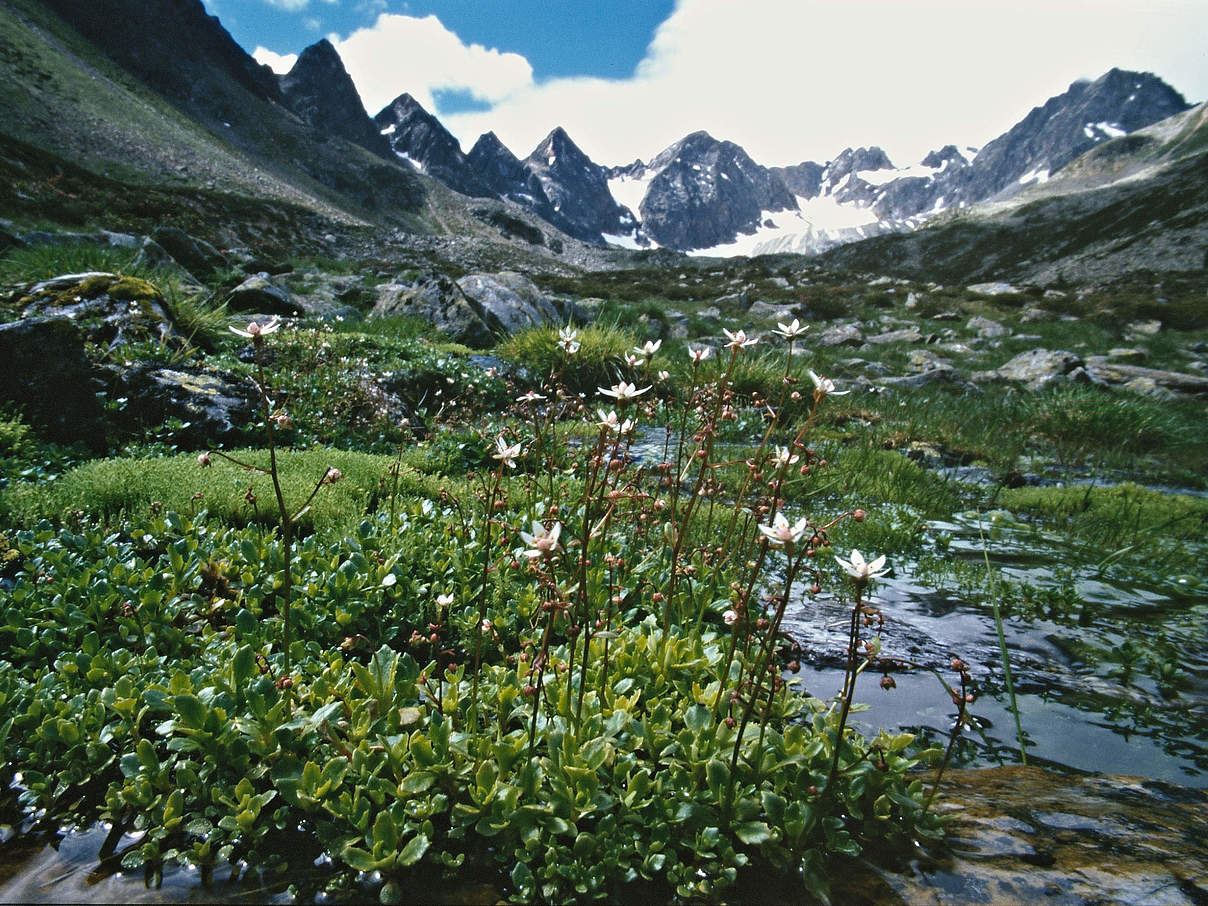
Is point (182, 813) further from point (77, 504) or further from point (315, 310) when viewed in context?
point (315, 310)

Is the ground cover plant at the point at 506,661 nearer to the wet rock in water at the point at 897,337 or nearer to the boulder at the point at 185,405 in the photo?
the boulder at the point at 185,405

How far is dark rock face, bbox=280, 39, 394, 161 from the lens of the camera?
6870 inches

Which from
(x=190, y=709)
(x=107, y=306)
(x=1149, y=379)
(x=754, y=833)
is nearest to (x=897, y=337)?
(x=1149, y=379)

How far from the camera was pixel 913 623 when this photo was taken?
150 inches

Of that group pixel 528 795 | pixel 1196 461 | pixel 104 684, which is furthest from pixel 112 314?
pixel 1196 461

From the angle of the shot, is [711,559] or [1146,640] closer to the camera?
[1146,640]

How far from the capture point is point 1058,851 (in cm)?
188

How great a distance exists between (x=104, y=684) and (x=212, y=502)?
2.00 meters

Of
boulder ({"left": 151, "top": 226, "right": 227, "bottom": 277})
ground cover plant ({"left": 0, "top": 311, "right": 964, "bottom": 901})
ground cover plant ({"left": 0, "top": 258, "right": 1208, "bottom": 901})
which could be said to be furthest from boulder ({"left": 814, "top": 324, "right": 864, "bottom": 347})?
ground cover plant ({"left": 0, "top": 311, "right": 964, "bottom": 901})

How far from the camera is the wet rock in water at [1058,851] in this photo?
1730 mm

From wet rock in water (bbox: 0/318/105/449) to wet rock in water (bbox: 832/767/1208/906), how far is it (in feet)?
23.9

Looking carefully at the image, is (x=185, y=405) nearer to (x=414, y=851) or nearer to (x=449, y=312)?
(x=414, y=851)

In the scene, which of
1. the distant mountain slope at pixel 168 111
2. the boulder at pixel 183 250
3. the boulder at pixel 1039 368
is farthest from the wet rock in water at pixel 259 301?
the distant mountain slope at pixel 168 111

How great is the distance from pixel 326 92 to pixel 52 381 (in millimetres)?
213778
